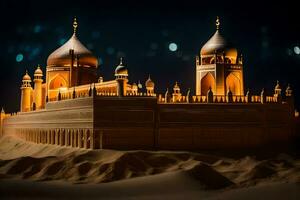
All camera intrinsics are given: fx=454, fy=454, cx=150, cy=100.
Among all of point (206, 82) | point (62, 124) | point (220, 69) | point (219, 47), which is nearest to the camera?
point (62, 124)

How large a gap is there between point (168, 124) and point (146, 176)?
5193 millimetres

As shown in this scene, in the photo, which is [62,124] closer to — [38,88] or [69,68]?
[69,68]

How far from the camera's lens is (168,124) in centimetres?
2758

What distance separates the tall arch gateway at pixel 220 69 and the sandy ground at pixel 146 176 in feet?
26.2

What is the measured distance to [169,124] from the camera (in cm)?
2759

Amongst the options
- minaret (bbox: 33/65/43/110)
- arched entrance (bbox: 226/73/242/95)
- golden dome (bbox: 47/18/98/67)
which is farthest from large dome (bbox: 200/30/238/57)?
minaret (bbox: 33/65/43/110)

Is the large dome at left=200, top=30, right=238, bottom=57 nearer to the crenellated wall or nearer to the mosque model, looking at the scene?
the mosque model

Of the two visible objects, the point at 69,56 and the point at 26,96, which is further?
the point at 26,96

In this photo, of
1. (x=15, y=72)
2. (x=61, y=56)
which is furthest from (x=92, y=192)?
(x=15, y=72)

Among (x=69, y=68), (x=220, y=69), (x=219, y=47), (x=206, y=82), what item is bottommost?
(x=206, y=82)

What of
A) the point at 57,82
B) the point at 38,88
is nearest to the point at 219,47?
the point at 57,82

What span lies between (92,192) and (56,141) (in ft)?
38.0

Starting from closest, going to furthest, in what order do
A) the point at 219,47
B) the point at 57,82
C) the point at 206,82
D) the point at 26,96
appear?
the point at 219,47 < the point at 206,82 < the point at 57,82 < the point at 26,96

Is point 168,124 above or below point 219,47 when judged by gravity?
below
